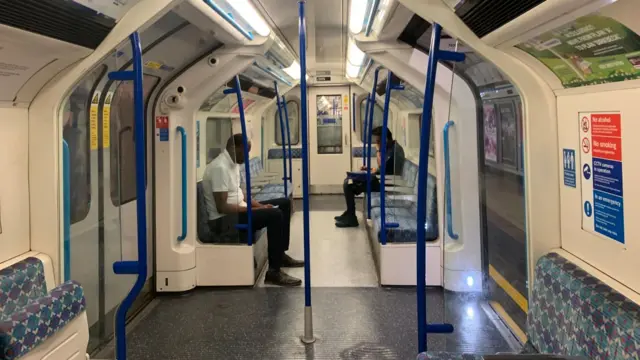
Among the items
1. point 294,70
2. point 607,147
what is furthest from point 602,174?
point 294,70

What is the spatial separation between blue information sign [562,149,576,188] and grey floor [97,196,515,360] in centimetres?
105

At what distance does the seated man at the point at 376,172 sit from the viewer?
19.1 feet

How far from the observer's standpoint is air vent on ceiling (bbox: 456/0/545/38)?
1770 millimetres

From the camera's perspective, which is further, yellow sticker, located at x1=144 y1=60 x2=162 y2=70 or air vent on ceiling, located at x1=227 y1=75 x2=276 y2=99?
air vent on ceiling, located at x1=227 y1=75 x2=276 y2=99

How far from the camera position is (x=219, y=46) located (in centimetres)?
447

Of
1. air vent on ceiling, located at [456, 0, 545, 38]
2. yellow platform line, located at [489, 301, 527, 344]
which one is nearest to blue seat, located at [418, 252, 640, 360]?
yellow platform line, located at [489, 301, 527, 344]

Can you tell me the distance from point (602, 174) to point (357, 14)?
8.39 ft

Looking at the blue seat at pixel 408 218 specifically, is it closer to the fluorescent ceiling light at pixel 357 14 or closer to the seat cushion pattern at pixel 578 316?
the fluorescent ceiling light at pixel 357 14

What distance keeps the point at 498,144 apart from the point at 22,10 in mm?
3001

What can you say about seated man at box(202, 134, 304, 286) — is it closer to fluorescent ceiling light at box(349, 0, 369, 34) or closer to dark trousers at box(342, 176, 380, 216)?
fluorescent ceiling light at box(349, 0, 369, 34)

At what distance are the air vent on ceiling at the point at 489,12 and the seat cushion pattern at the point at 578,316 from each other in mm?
1174

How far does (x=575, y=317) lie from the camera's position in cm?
192

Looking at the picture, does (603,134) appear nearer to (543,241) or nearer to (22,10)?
(543,241)

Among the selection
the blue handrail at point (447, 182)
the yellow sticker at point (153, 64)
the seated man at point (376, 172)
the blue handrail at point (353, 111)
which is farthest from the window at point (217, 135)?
the blue handrail at point (353, 111)
